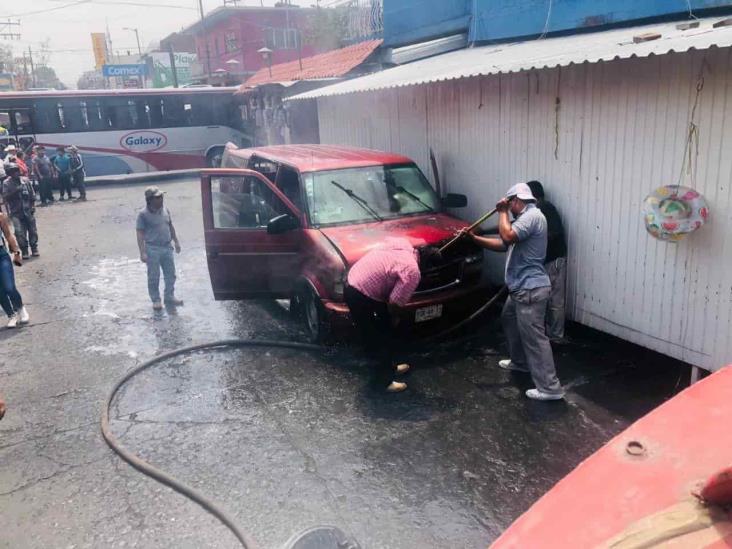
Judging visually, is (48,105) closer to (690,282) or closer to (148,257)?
(148,257)

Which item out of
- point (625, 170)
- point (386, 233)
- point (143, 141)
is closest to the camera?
point (625, 170)

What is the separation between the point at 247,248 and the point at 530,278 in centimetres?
318

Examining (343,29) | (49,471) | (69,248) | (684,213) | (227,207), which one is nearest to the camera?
(49,471)

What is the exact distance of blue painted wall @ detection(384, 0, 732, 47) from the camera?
263 inches

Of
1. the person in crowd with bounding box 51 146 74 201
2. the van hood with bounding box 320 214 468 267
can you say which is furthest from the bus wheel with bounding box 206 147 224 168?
the van hood with bounding box 320 214 468 267

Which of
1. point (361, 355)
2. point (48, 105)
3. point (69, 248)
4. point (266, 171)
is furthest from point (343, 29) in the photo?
point (361, 355)

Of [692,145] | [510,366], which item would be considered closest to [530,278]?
[510,366]

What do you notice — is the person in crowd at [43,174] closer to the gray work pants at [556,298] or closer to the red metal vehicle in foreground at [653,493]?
the gray work pants at [556,298]

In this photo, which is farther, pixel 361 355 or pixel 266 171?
pixel 266 171

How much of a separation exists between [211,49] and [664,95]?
47052mm

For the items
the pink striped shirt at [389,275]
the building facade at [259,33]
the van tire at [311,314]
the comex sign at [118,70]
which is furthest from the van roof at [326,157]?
the comex sign at [118,70]

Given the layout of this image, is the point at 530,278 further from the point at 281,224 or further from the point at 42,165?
the point at 42,165

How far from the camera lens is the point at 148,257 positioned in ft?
24.2

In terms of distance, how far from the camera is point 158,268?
24.5 ft
